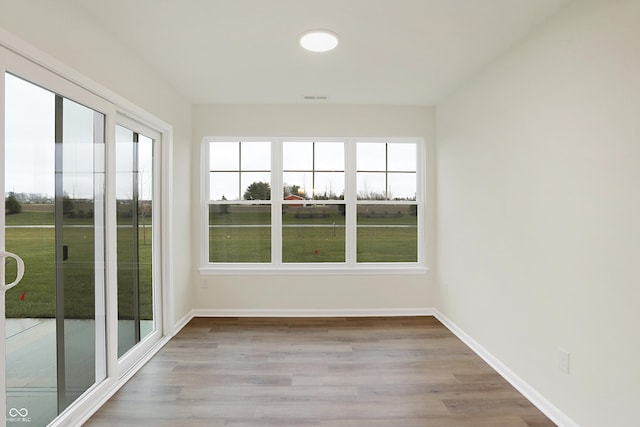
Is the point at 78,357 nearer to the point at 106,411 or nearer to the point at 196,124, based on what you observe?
the point at 106,411

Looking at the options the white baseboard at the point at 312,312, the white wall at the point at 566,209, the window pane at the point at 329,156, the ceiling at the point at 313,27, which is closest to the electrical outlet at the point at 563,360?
the white wall at the point at 566,209

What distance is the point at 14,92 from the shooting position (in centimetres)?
172

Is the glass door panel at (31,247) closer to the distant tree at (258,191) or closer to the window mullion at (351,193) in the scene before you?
the distant tree at (258,191)

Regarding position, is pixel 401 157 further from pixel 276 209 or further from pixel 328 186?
pixel 276 209

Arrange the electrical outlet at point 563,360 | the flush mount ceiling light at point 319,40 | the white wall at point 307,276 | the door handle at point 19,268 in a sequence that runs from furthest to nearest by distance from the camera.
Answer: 1. the white wall at point 307,276
2. the flush mount ceiling light at point 319,40
3. the electrical outlet at point 563,360
4. the door handle at point 19,268

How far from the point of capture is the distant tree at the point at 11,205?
5.56 ft

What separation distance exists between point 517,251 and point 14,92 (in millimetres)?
3319

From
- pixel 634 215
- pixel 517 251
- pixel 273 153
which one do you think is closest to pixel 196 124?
pixel 273 153

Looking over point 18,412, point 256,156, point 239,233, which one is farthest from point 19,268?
point 256,156

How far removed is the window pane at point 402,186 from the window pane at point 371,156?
203 mm

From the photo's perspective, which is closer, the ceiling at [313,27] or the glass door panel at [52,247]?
the glass door panel at [52,247]

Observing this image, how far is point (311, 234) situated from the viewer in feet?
14.2

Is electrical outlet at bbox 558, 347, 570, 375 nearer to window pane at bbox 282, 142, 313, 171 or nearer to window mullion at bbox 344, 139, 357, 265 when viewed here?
window mullion at bbox 344, 139, 357, 265
